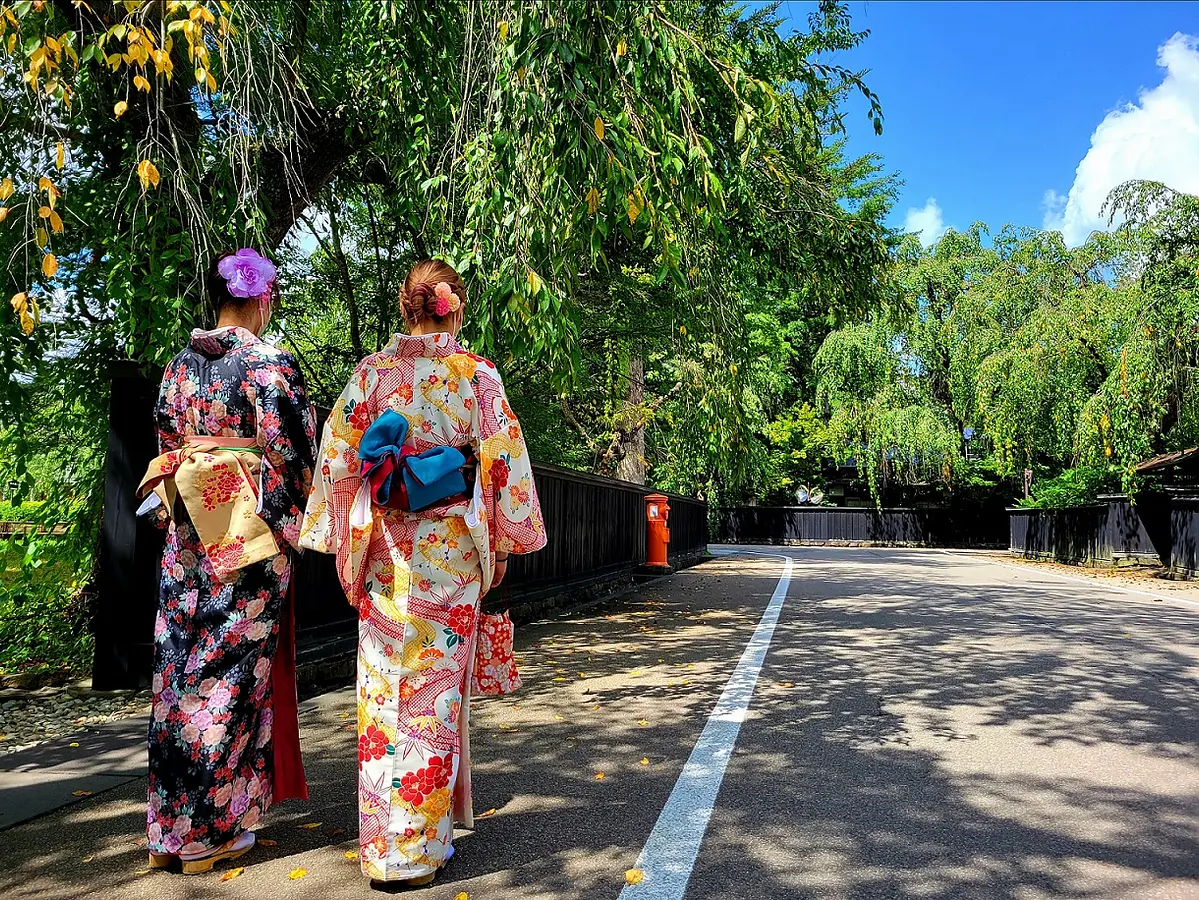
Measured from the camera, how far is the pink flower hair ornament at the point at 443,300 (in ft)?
10.6

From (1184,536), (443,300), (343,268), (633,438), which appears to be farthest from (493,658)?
(1184,536)

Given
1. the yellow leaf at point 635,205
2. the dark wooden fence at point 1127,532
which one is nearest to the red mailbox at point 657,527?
the dark wooden fence at point 1127,532

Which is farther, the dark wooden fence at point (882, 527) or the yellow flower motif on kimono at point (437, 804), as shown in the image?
the dark wooden fence at point (882, 527)

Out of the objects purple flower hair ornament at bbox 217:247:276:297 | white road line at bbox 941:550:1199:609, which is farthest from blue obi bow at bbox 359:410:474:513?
white road line at bbox 941:550:1199:609

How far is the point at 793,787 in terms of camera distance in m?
3.87

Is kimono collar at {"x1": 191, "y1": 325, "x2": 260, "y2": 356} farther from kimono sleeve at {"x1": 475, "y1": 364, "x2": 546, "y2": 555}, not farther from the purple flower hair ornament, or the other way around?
kimono sleeve at {"x1": 475, "y1": 364, "x2": 546, "y2": 555}

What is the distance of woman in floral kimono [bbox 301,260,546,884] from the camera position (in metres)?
2.92

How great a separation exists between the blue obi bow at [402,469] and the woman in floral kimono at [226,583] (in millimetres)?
456

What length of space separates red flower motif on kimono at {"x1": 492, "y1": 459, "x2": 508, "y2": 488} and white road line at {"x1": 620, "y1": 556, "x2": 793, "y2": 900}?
139 centimetres

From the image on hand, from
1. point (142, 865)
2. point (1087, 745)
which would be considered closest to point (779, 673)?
point (1087, 745)

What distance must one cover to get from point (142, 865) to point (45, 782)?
1.14 m

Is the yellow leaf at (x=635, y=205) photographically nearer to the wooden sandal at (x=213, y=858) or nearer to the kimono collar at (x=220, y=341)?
the kimono collar at (x=220, y=341)

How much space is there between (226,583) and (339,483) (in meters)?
0.53

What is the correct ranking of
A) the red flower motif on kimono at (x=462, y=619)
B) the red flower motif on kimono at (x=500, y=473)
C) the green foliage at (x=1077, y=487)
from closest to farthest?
the red flower motif on kimono at (x=462, y=619) < the red flower motif on kimono at (x=500, y=473) < the green foliage at (x=1077, y=487)
